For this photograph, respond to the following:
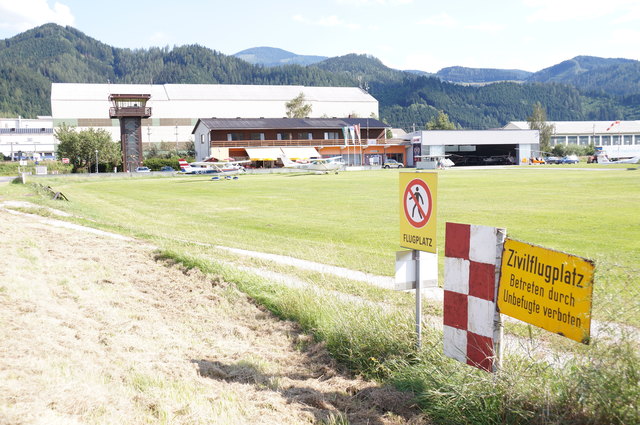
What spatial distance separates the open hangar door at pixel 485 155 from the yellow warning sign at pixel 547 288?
10679cm

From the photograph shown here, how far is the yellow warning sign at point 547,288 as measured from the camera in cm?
420

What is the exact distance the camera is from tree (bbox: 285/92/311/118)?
127938 mm

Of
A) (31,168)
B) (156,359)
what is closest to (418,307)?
(156,359)

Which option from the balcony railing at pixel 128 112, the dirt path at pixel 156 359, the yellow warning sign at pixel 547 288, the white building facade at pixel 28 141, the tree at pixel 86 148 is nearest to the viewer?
the yellow warning sign at pixel 547 288

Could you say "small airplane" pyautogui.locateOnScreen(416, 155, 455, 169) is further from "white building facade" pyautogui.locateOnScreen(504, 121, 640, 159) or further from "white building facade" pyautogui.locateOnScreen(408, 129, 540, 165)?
"white building facade" pyautogui.locateOnScreen(504, 121, 640, 159)

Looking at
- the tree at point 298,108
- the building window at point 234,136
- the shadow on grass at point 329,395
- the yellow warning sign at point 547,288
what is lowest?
the shadow on grass at point 329,395

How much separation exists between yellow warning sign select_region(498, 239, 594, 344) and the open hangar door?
107 meters

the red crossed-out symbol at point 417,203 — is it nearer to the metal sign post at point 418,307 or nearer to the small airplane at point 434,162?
the metal sign post at point 418,307

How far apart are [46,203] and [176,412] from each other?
25.0 metres

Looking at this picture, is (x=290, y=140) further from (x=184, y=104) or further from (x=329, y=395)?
(x=329, y=395)

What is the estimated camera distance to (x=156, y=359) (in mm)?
6137

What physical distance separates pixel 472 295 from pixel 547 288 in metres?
0.90

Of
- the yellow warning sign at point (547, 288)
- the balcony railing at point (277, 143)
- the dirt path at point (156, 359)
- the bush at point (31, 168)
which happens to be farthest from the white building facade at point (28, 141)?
the yellow warning sign at point (547, 288)

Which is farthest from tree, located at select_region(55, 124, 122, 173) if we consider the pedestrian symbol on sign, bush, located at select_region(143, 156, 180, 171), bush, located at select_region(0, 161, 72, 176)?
the pedestrian symbol on sign
